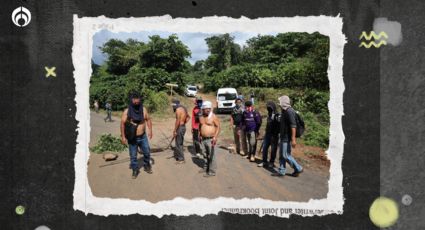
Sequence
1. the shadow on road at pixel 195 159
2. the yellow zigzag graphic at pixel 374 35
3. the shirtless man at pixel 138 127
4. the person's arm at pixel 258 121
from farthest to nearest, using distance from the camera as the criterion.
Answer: the person's arm at pixel 258 121 < the shadow on road at pixel 195 159 < the shirtless man at pixel 138 127 < the yellow zigzag graphic at pixel 374 35

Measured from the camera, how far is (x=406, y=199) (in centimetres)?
465

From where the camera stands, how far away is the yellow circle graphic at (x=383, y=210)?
4676 millimetres

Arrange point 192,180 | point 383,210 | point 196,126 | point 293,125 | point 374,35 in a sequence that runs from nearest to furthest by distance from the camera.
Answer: point 374,35, point 383,210, point 293,125, point 192,180, point 196,126

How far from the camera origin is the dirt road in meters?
4.78

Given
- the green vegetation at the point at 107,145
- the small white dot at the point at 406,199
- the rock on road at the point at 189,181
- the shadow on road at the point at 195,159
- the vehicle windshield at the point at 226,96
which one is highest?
the vehicle windshield at the point at 226,96

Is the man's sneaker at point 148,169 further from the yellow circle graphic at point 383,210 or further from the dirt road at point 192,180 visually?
the yellow circle graphic at point 383,210

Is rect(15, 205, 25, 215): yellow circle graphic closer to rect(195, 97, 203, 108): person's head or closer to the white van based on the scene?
rect(195, 97, 203, 108): person's head

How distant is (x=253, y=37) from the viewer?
4.76 metres

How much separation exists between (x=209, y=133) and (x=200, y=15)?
1.95 meters

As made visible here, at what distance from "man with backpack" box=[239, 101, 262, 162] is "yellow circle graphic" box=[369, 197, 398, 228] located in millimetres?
2143

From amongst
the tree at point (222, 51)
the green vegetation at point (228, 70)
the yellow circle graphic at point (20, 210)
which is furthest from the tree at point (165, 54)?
the yellow circle graphic at point (20, 210)

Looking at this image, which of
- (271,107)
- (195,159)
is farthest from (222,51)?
(195,159)

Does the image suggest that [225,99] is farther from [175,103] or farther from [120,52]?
[120,52]

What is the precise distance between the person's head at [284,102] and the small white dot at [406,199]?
7.58 ft
